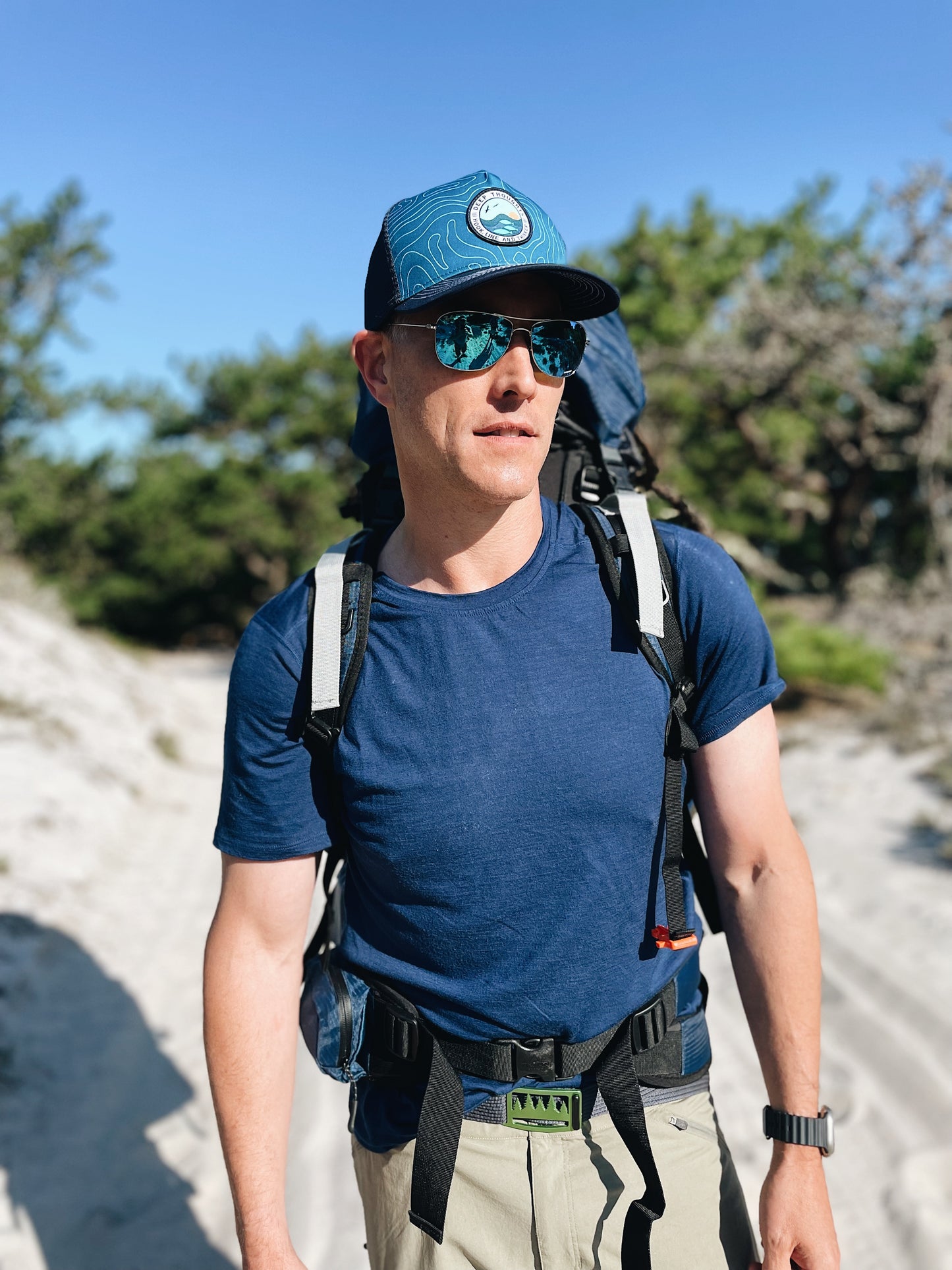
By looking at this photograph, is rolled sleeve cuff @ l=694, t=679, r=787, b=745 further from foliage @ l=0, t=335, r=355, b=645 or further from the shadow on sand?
foliage @ l=0, t=335, r=355, b=645

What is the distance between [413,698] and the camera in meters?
1.47

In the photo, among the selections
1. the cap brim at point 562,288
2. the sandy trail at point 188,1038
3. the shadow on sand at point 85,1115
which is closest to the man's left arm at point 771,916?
the cap brim at point 562,288

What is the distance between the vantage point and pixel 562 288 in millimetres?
1530

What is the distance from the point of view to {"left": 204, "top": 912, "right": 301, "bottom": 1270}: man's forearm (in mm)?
1505

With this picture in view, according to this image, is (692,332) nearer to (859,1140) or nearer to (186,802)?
(186,802)

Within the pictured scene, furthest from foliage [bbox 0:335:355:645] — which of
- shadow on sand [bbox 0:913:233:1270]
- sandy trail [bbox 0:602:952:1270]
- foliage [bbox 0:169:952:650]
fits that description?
shadow on sand [bbox 0:913:233:1270]

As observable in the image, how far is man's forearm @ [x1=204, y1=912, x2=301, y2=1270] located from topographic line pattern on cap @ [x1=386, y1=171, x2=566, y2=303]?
1.08 metres

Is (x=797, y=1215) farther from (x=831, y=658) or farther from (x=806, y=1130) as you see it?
(x=831, y=658)

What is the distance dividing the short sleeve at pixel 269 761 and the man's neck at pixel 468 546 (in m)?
0.24

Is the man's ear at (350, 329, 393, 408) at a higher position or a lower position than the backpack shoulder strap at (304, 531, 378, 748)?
higher

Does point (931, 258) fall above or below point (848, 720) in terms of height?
→ above

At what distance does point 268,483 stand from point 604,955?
1908cm

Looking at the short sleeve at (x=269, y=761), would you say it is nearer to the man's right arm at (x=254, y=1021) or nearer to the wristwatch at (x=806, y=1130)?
the man's right arm at (x=254, y=1021)

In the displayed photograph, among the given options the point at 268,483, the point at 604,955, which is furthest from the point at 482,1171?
the point at 268,483
